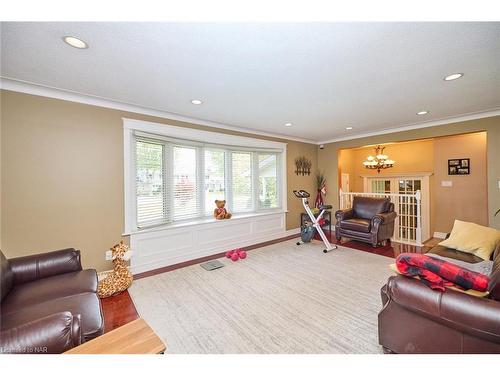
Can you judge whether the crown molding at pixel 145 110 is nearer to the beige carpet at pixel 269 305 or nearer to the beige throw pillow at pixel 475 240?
the beige throw pillow at pixel 475 240

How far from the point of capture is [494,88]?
8.50 ft

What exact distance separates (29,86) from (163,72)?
5.50ft

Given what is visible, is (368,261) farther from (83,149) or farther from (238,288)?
(83,149)

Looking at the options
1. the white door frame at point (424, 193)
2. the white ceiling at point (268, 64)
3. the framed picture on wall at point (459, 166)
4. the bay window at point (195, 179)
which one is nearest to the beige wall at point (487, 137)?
the white ceiling at point (268, 64)

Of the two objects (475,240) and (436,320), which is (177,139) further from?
(475,240)

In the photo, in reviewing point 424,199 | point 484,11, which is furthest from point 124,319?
point 424,199

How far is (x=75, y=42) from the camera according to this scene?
166 centimetres

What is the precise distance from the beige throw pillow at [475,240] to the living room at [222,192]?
16 millimetres

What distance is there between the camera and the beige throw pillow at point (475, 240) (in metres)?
2.30

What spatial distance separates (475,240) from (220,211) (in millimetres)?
3645

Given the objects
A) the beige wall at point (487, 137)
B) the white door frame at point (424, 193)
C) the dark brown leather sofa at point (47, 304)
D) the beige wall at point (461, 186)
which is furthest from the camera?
the white door frame at point (424, 193)

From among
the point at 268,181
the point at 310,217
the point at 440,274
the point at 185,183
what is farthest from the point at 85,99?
the point at 310,217

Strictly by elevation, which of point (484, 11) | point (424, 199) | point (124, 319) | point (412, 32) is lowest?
point (124, 319)

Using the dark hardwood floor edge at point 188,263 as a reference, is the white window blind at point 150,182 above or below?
above
